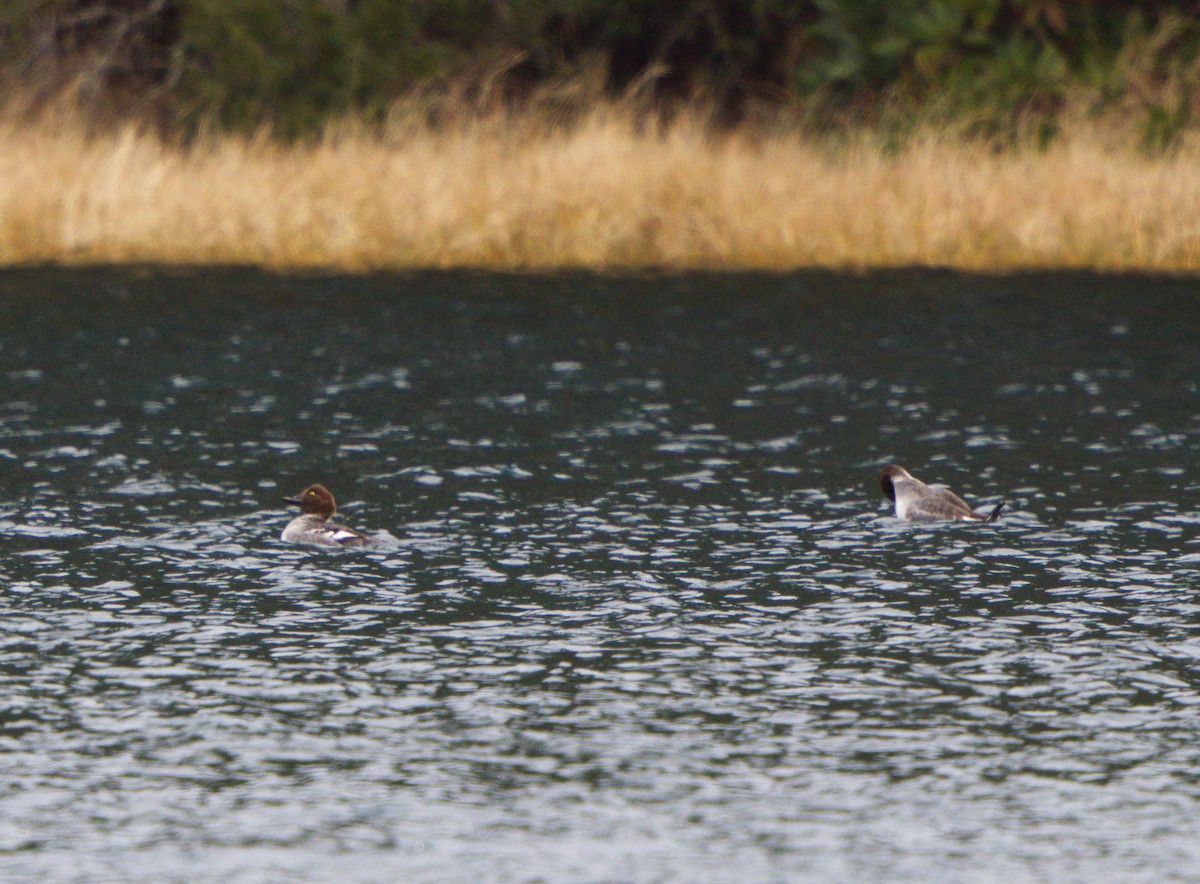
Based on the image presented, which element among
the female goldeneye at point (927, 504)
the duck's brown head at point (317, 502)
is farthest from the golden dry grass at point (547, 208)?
the duck's brown head at point (317, 502)

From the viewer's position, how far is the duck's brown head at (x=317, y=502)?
13.0 m

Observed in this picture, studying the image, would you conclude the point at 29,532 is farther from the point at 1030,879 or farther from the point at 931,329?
the point at 931,329

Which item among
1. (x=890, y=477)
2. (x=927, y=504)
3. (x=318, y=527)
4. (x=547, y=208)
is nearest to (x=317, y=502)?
(x=318, y=527)

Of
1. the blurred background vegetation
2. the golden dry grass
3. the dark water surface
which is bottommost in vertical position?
the dark water surface

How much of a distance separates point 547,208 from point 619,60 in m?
11.2

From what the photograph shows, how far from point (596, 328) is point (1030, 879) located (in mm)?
14743

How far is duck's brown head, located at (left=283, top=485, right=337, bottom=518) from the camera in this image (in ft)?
42.7

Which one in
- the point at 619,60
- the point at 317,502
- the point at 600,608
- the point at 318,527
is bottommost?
the point at 600,608

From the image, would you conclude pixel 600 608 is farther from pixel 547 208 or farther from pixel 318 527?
pixel 547 208

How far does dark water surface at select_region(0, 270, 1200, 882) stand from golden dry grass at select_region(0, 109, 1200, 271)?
189 inches

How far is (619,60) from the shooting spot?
3681 centimetres

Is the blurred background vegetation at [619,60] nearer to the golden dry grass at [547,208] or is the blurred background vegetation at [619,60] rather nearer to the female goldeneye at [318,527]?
the golden dry grass at [547,208]

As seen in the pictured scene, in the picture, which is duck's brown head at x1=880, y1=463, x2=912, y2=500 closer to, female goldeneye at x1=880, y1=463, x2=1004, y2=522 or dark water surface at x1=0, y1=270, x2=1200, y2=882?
female goldeneye at x1=880, y1=463, x2=1004, y2=522

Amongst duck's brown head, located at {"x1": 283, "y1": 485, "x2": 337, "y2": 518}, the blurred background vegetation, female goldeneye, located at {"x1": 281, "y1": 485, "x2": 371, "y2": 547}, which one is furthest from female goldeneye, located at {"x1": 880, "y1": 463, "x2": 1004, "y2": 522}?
the blurred background vegetation
